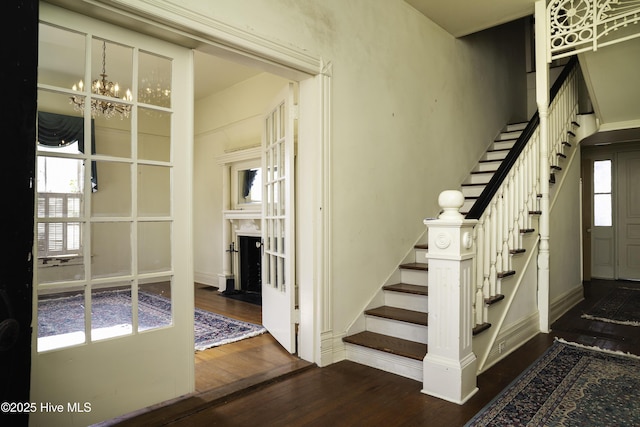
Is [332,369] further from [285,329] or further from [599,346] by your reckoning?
[599,346]

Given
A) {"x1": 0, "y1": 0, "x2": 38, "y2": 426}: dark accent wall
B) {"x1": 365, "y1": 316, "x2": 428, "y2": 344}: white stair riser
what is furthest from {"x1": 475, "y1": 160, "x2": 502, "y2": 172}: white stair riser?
{"x1": 0, "y1": 0, "x2": 38, "y2": 426}: dark accent wall

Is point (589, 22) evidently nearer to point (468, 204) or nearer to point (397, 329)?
point (468, 204)

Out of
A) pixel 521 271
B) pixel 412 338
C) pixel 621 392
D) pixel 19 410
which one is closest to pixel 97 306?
pixel 19 410

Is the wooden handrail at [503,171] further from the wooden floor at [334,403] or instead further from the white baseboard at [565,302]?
the white baseboard at [565,302]

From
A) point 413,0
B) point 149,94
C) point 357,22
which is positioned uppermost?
point 413,0

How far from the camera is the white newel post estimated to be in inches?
91.1

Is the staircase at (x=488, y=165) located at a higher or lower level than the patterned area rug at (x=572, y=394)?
higher

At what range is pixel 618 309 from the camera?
4633mm

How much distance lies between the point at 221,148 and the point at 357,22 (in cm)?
359

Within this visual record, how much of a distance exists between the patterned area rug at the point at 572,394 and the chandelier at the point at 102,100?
2.46 m

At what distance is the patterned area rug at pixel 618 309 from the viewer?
415 cm

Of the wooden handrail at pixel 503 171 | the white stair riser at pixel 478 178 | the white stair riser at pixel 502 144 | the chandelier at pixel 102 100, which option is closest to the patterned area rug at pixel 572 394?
the wooden handrail at pixel 503 171

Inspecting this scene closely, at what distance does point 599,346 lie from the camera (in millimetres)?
3236

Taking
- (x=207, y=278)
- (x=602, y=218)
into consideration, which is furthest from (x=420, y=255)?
(x=602, y=218)
